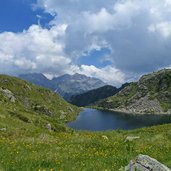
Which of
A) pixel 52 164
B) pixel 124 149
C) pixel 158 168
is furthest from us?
pixel 124 149

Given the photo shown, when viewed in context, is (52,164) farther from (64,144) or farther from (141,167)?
(64,144)

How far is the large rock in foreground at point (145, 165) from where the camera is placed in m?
14.8

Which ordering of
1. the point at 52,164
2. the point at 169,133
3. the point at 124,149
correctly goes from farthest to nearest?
the point at 169,133 → the point at 124,149 → the point at 52,164

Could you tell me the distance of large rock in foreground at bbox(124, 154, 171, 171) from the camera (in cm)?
1476

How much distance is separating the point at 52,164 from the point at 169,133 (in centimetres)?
1968

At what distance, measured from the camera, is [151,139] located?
30.1m

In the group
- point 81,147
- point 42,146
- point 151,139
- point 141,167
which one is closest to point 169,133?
point 151,139

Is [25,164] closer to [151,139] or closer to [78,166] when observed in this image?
[78,166]

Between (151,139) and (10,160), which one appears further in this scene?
(151,139)

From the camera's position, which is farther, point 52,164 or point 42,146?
point 42,146

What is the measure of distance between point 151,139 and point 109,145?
7.26m

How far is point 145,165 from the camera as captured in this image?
15.0 metres

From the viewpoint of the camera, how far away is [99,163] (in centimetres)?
1677

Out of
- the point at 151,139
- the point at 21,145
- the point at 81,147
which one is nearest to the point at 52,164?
the point at 21,145
